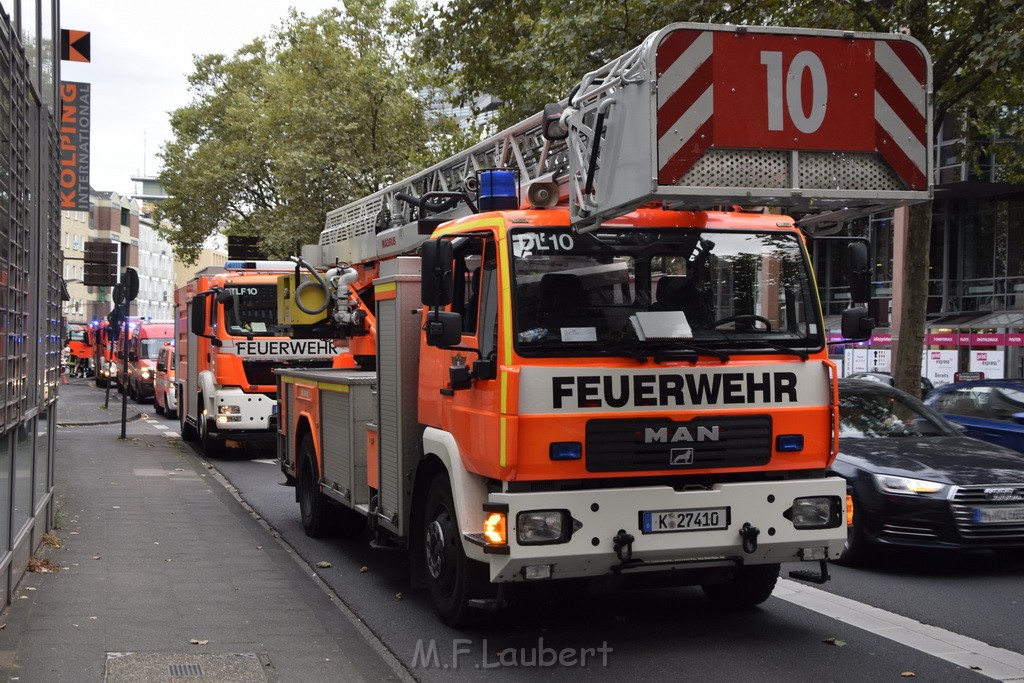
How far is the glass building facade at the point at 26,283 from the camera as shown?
23.0ft

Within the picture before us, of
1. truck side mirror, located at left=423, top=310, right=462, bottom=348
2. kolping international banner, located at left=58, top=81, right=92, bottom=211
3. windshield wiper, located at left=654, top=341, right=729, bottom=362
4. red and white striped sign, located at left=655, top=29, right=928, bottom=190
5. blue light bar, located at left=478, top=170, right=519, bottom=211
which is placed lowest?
windshield wiper, located at left=654, top=341, right=729, bottom=362

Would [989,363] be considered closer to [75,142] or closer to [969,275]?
[969,275]

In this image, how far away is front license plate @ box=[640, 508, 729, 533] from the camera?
652 centimetres

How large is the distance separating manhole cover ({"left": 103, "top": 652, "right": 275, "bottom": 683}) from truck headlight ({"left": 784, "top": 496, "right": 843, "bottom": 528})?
2.99m

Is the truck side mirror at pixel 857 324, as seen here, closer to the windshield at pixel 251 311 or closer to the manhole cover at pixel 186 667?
the manhole cover at pixel 186 667

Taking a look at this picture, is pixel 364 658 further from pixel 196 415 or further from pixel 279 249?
pixel 279 249

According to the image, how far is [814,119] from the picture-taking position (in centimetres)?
616

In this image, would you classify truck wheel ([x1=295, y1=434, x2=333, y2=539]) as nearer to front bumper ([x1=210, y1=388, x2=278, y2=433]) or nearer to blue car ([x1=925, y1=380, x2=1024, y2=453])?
front bumper ([x1=210, y1=388, x2=278, y2=433])

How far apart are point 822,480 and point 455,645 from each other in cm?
230

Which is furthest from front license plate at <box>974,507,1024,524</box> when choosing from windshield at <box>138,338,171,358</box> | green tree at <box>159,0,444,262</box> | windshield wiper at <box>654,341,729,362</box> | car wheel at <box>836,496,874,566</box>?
windshield at <box>138,338,171,358</box>

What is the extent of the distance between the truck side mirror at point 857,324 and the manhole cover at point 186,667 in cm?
398

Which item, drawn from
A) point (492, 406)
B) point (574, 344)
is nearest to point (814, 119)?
point (574, 344)

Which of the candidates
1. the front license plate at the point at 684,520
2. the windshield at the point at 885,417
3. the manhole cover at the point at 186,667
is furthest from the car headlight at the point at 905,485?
the manhole cover at the point at 186,667

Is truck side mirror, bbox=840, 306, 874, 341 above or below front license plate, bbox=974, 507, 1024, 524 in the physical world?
above
